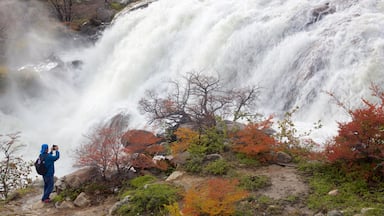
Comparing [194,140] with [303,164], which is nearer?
[303,164]

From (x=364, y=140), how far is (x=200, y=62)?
452 inches

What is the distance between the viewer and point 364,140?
7371 millimetres

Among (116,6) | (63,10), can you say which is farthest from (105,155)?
(63,10)

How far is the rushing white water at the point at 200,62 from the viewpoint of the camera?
1317cm

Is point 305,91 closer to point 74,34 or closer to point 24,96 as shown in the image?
point 24,96

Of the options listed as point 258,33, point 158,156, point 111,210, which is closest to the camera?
point 111,210

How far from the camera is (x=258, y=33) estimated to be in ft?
55.4

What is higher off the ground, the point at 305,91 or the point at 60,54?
the point at 60,54

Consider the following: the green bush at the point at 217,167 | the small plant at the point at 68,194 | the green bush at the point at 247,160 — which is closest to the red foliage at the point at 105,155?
the small plant at the point at 68,194

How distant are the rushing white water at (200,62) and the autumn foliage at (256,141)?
2.65 meters

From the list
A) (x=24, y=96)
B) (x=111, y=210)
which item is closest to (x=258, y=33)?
(x=111, y=210)

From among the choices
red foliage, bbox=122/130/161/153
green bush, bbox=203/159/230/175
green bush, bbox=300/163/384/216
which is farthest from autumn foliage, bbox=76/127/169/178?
green bush, bbox=300/163/384/216

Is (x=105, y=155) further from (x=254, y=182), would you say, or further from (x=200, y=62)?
(x=200, y=62)

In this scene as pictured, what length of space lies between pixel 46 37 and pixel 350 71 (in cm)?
2194
